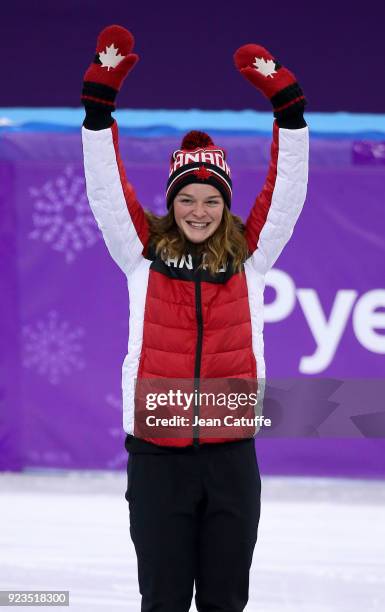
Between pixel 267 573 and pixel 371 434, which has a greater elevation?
pixel 371 434

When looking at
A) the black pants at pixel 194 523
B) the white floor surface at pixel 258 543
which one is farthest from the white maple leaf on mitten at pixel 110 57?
the white floor surface at pixel 258 543

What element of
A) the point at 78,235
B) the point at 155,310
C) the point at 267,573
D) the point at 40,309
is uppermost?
the point at 78,235

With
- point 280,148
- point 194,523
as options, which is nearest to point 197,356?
point 194,523

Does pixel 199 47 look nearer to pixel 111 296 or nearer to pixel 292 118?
pixel 111 296

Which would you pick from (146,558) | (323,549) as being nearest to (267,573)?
(323,549)

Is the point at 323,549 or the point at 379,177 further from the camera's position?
the point at 379,177

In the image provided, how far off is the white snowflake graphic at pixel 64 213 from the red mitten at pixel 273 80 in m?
2.50

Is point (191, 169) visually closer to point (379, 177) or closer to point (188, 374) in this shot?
point (188, 374)

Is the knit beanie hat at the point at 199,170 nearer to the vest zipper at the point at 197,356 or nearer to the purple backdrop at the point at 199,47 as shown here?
the vest zipper at the point at 197,356

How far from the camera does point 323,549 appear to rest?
3477 millimetres

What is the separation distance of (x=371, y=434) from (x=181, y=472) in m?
2.65

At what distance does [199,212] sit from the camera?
6.77 feet

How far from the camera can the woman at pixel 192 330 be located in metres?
2.02

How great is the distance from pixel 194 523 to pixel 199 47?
135 inches
